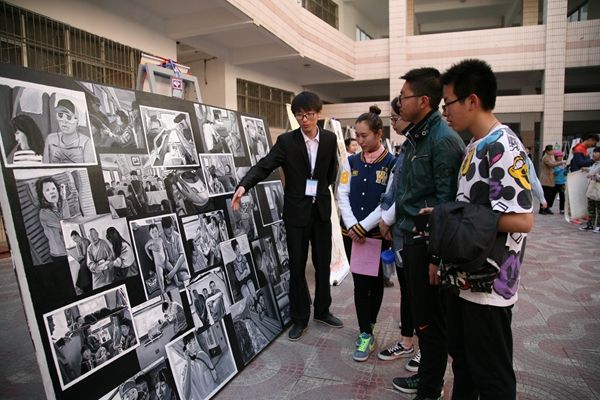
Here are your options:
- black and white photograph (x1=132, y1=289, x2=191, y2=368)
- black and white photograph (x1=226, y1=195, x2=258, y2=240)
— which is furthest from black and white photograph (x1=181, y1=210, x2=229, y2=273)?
black and white photograph (x1=132, y1=289, x2=191, y2=368)

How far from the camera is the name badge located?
10.2ft

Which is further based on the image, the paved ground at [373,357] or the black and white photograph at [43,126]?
the paved ground at [373,357]

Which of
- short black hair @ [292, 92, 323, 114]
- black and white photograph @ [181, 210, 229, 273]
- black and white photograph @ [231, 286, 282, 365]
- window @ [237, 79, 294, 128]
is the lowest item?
black and white photograph @ [231, 286, 282, 365]

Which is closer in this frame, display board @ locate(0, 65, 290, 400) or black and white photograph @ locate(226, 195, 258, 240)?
display board @ locate(0, 65, 290, 400)

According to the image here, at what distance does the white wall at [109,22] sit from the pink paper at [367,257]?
6.25 m

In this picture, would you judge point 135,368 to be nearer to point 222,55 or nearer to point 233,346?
point 233,346

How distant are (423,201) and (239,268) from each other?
138cm

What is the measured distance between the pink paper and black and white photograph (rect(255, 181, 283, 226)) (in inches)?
33.8

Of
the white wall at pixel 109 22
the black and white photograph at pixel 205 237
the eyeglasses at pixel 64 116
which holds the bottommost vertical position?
the black and white photograph at pixel 205 237

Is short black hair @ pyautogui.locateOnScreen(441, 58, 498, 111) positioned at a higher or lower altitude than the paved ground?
higher

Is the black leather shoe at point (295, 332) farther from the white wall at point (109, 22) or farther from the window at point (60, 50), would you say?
the white wall at point (109, 22)

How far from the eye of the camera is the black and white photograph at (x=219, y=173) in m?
2.72

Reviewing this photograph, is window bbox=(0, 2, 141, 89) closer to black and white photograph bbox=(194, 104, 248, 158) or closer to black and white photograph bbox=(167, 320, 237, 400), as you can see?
black and white photograph bbox=(194, 104, 248, 158)

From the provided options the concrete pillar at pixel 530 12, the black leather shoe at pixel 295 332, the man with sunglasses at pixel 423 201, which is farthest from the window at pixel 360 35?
the man with sunglasses at pixel 423 201
